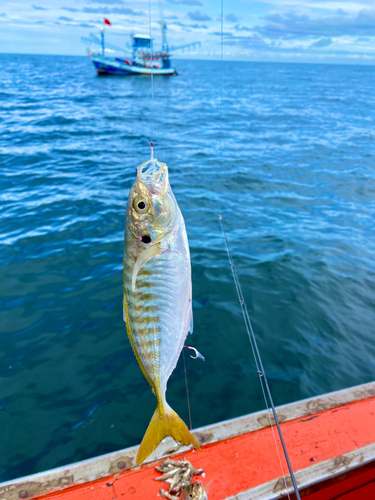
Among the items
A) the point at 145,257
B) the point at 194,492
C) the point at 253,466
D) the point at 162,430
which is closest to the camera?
the point at 145,257

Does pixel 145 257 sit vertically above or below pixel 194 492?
above

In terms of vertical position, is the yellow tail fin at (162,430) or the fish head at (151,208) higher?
the fish head at (151,208)

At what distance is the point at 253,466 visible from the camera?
262cm

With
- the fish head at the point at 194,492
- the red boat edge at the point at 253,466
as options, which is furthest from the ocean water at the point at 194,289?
the fish head at the point at 194,492

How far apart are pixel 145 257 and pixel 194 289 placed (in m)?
4.43

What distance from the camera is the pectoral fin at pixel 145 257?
69.3 inches

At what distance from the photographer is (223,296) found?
19.7 feet

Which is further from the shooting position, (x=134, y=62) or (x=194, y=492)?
(x=134, y=62)

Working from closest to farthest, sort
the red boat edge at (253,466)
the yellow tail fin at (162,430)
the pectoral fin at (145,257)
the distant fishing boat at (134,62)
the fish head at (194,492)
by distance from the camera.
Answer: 1. the pectoral fin at (145,257)
2. the yellow tail fin at (162,430)
3. the fish head at (194,492)
4. the red boat edge at (253,466)
5. the distant fishing boat at (134,62)

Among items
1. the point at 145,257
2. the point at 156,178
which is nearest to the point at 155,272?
the point at 145,257

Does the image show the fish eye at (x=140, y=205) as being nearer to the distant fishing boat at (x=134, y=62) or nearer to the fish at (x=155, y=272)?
the fish at (x=155, y=272)

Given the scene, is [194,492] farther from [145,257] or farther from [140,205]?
[140,205]

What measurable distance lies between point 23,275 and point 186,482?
5.07m

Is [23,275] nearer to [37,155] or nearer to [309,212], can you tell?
[309,212]
